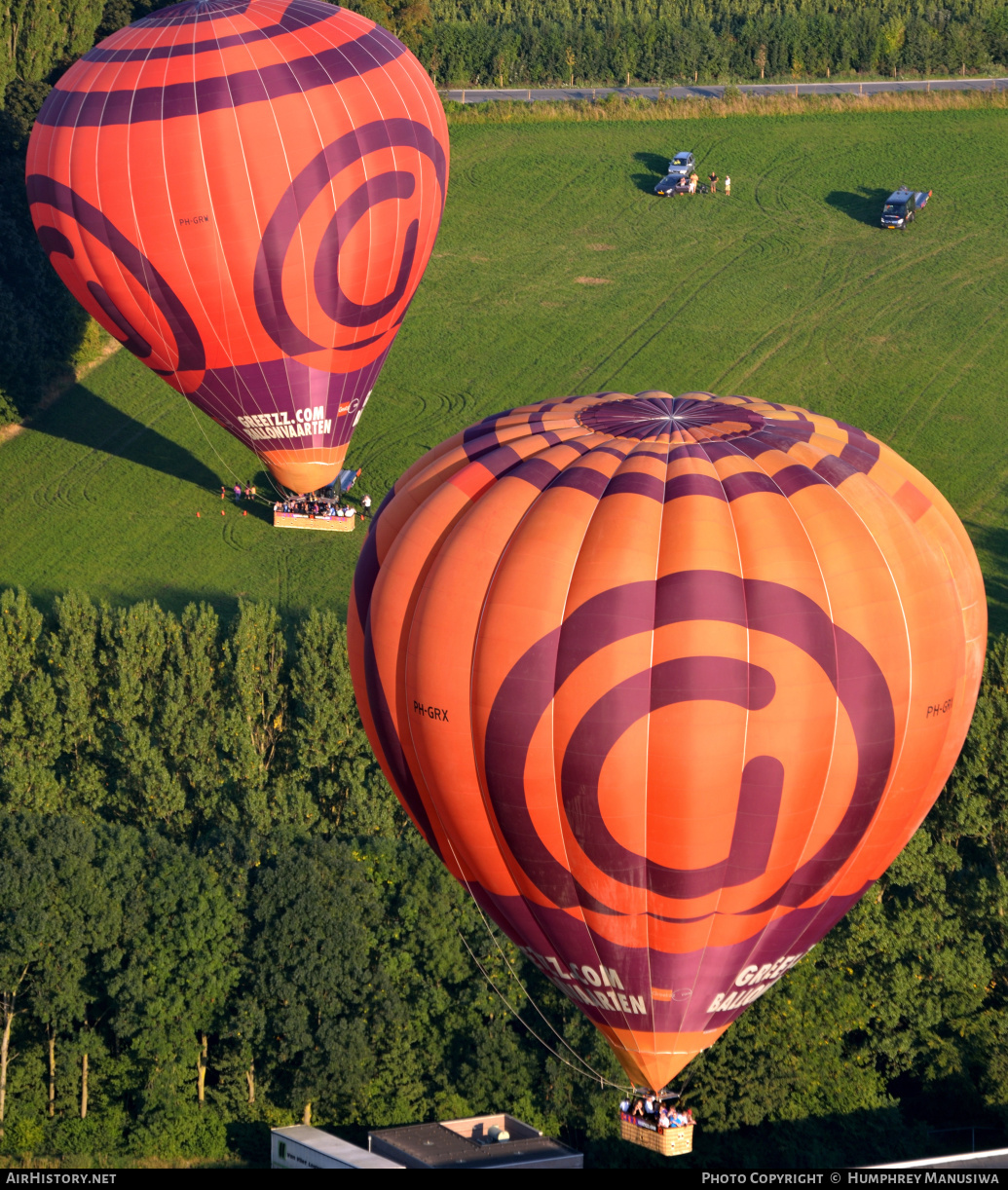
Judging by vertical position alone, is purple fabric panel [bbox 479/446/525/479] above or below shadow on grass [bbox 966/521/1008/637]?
above

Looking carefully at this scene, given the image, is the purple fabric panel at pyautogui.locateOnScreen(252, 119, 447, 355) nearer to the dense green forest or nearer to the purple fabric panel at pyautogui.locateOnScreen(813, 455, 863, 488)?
the dense green forest

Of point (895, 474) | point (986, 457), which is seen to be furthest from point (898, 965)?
point (986, 457)

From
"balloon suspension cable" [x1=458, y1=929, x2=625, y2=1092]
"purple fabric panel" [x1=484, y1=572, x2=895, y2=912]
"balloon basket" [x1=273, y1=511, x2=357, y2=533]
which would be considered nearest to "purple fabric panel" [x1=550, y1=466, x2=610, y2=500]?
"purple fabric panel" [x1=484, y1=572, x2=895, y2=912]

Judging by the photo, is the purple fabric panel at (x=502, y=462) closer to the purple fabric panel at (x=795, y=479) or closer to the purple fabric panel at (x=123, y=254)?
the purple fabric panel at (x=795, y=479)

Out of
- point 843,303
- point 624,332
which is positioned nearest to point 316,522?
point 624,332

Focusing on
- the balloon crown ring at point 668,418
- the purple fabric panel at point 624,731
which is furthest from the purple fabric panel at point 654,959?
the balloon crown ring at point 668,418

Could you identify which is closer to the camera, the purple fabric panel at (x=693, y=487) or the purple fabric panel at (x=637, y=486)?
the purple fabric panel at (x=693, y=487)
